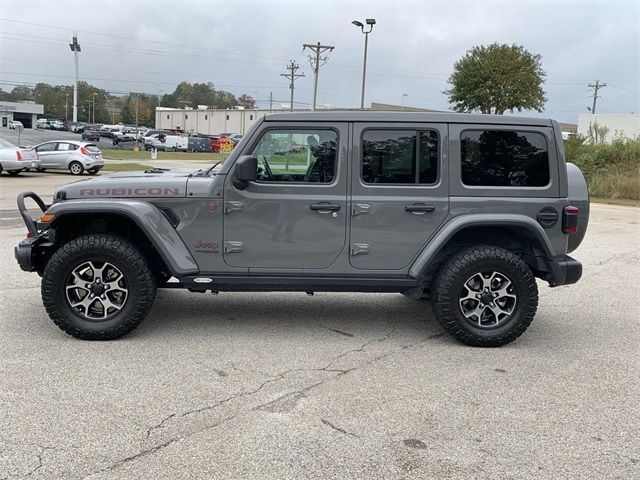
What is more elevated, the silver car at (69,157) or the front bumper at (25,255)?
the silver car at (69,157)

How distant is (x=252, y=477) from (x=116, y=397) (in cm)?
133

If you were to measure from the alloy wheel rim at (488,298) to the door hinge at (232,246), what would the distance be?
189 cm

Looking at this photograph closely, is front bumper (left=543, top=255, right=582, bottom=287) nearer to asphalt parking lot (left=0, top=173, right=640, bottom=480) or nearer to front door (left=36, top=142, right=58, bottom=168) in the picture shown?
asphalt parking lot (left=0, top=173, right=640, bottom=480)

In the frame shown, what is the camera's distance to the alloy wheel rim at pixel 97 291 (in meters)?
4.87

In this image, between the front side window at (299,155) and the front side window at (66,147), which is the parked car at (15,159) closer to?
the front side window at (66,147)

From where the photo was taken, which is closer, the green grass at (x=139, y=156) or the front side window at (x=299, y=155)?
the front side window at (x=299, y=155)

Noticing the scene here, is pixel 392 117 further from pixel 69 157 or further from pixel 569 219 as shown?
pixel 69 157

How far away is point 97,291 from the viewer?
4887 millimetres

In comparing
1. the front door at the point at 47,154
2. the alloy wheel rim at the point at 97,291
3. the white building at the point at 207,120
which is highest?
the white building at the point at 207,120

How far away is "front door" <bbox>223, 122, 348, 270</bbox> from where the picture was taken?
4.88 meters

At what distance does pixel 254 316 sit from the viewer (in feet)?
19.1

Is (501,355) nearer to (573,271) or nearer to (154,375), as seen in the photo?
(573,271)

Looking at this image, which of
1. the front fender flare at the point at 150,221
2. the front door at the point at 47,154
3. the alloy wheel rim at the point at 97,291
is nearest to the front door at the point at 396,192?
the front fender flare at the point at 150,221

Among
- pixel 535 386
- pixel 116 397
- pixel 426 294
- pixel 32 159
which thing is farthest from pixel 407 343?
pixel 32 159
